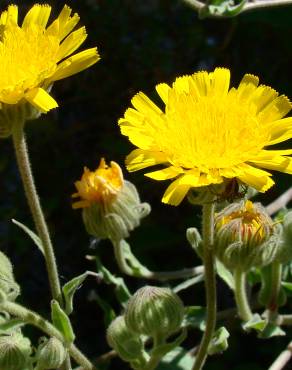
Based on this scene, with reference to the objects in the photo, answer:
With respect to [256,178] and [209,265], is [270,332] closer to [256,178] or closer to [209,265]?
[209,265]

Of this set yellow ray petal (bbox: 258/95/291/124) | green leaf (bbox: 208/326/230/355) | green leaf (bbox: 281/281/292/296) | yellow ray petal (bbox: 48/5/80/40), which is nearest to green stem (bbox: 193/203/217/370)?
green leaf (bbox: 208/326/230/355)

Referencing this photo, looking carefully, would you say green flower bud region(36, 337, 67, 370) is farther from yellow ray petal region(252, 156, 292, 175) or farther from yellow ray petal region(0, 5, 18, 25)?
yellow ray petal region(0, 5, 18, 25)

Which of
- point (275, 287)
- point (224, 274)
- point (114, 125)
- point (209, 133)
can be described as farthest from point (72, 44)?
point (114, 125)

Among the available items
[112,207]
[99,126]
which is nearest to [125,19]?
[99,126]

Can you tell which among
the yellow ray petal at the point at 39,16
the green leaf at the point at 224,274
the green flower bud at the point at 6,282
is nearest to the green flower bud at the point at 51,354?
the green flower bud at the point at 6,282

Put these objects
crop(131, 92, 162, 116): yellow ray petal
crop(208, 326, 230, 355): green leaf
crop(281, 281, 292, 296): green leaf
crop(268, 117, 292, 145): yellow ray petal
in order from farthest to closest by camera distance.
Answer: crop(281, 281, 292, 296): green leaf, crop(208, 326, 230, 355): green leaf, crop(131, 92, 162, 116): yellow ray petal, crop(268, 117, 292, 145): yellow ray petal

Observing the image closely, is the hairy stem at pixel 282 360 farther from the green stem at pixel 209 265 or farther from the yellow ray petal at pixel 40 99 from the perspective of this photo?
the yellow ray petal at pixel 40 99

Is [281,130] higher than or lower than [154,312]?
higher
